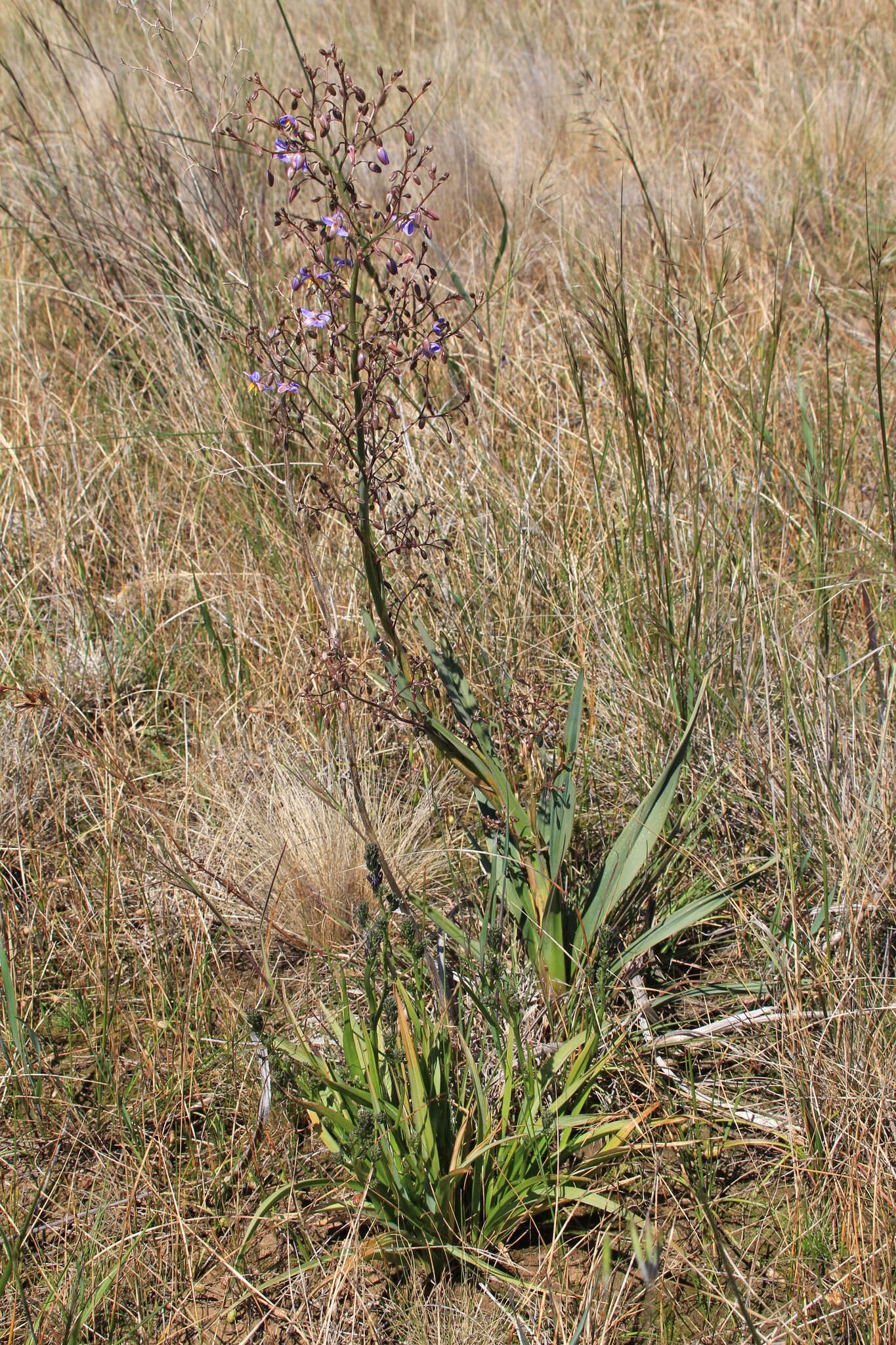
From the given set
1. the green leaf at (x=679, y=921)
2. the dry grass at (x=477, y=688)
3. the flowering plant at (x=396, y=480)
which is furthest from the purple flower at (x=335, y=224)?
the green leaf at (x=679, y=921)

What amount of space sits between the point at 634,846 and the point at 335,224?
105 cm

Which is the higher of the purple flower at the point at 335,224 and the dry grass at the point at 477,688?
the purple flower at the point at 335,224

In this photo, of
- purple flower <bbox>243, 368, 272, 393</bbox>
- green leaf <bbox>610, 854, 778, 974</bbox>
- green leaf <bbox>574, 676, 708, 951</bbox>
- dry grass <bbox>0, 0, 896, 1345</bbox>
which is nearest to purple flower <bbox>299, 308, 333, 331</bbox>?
purple flower <bbox>243, 368, 272, 393</bbox>

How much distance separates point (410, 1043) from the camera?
4.47ft

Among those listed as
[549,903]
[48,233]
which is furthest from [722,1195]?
[48,233]

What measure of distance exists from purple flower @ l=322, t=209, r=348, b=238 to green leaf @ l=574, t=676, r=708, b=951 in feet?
2.92

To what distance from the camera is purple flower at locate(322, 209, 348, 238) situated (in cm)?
133

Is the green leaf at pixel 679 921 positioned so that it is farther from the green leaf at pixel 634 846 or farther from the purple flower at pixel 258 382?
the purple flower at pixel 258 382

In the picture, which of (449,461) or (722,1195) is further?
(449,461)

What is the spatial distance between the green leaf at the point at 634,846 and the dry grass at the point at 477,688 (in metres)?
0.07

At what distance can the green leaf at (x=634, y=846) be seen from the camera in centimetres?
162

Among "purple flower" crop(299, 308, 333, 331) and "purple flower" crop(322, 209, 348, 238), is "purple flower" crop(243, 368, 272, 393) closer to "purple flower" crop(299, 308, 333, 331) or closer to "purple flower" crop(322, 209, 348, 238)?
"purple flower" crop(299, 308, 333, 331)

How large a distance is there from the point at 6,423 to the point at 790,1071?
2728 millimetres

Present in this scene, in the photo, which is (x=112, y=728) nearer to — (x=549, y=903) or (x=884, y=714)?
(x=549, y=903)
